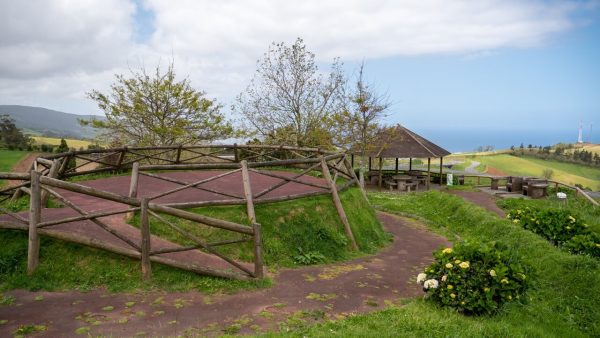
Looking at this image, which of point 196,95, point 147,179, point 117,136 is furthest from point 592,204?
point 117,136

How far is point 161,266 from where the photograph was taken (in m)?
8.27

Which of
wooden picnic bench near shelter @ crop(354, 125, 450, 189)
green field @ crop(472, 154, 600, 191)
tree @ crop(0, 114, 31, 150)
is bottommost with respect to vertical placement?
green field @ crop(472, 154, 600, 191)

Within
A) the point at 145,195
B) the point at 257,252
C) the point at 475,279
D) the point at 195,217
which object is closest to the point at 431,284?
the point at 475,279

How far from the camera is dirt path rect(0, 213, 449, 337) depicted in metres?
6.28

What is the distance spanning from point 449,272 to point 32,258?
785 cm

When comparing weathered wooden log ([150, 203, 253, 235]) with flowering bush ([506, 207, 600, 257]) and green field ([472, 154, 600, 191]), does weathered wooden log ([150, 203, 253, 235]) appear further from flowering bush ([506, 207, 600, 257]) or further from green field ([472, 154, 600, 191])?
green field ([472, 154, 600, 191])

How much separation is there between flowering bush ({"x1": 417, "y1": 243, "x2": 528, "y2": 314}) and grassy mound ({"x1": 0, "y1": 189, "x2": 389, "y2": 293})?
319 cm

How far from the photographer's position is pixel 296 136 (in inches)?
1219

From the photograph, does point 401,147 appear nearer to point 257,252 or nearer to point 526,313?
point 526,313

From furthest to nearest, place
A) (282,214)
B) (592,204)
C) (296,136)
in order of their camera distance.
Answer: (296,136) → (592,204) → (282,214)

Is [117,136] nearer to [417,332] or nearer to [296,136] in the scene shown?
[296,136]

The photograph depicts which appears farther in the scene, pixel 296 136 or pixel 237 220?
pixel 296 136

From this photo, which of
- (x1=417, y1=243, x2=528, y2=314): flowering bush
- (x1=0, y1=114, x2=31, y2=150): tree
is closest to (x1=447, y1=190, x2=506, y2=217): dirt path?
(x1=417, y1=243, x2=528, y2=314): flowering bush

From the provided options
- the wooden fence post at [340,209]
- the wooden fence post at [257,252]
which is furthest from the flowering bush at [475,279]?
the wooden fence post at [340,209]
